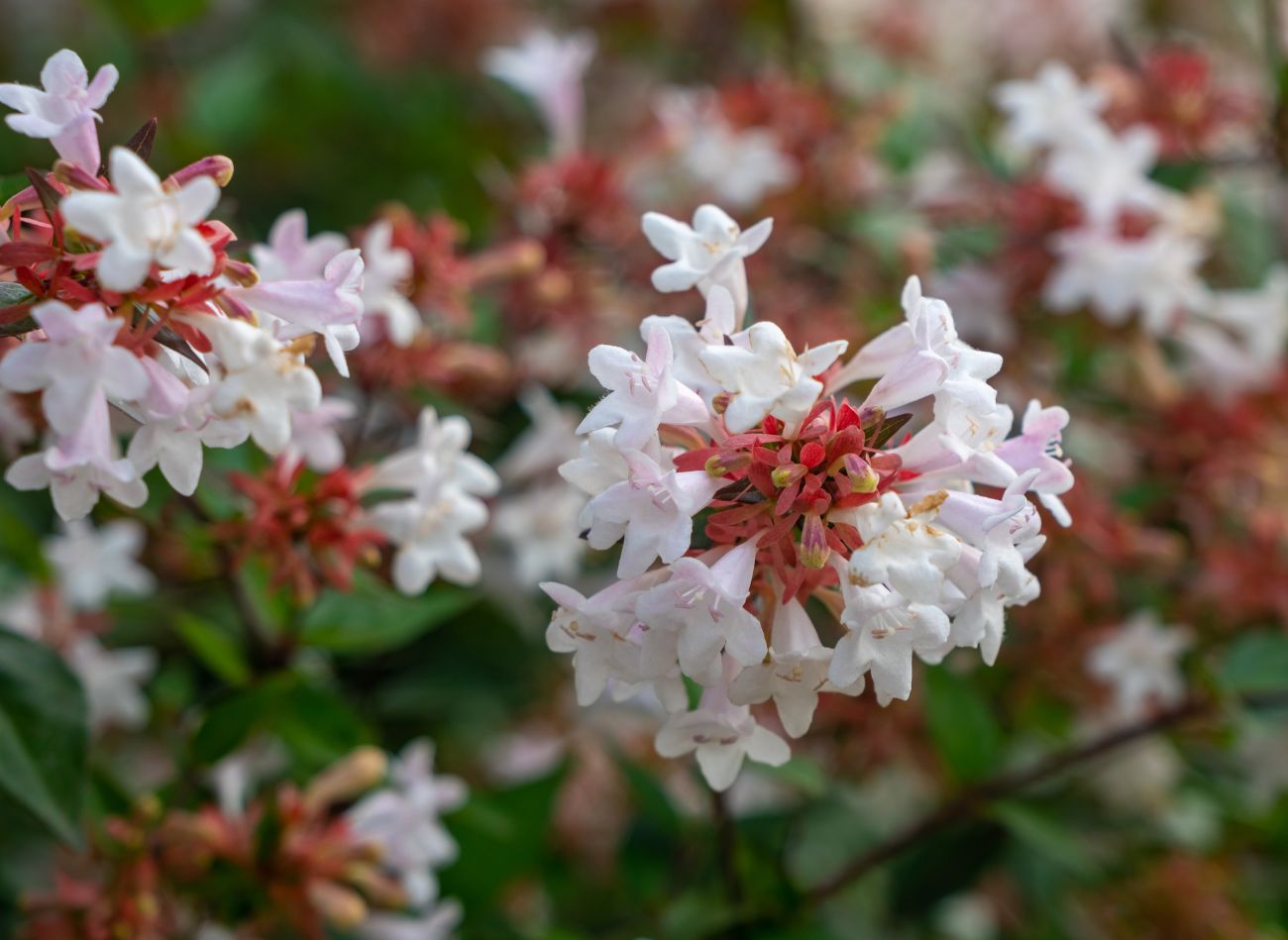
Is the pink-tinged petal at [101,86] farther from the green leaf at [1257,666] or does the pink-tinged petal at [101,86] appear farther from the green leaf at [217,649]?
the green leaf at [1257,666]

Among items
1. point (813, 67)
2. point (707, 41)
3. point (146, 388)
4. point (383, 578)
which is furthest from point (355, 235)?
point (707, 41)

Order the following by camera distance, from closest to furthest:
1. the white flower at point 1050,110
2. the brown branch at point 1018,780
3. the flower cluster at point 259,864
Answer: the flower cluster at point 259,864
the brown branch at point 1018,780
the white flower at point 1050,110

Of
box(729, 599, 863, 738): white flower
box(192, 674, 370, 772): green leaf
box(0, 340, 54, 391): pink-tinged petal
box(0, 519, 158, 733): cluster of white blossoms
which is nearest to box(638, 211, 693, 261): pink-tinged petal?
box(729, 599, 863, 738): white flower

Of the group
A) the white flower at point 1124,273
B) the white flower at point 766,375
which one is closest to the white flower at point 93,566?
the white flower at point 766,375

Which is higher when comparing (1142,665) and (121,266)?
(121,266)

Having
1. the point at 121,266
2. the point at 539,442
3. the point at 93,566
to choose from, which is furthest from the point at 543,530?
the point at 121,266

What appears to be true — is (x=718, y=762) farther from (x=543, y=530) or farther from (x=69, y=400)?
(x=543, y=530)
